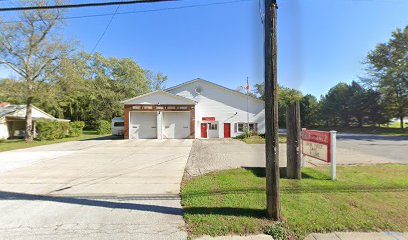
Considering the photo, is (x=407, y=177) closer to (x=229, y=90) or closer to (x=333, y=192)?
(x=333, y=192)

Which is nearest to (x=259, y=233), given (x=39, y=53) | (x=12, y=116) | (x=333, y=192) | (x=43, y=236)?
(x=333, y=192)

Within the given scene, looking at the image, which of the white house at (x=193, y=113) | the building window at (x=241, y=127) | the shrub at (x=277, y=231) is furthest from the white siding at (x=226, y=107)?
the shrub at (x=277, y=231)

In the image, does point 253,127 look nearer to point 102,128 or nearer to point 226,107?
point 226,107

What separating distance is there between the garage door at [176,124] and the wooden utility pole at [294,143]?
1844 cm

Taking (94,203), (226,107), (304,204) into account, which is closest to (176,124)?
(226,107)

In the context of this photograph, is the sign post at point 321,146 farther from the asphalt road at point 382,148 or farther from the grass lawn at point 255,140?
the grass lawn at point 255,140

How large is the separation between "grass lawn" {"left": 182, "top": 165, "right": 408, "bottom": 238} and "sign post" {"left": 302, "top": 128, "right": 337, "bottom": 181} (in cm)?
58

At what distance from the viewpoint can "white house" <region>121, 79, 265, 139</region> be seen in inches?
953

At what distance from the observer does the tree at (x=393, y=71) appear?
1299 inches

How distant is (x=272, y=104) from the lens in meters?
3.86

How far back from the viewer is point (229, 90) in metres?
25.7

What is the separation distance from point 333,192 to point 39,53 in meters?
28.4

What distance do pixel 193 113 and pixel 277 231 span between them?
21.2m

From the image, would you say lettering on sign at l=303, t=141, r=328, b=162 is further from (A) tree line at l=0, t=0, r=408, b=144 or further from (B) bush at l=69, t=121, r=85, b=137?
(B) bush at l=69, t=121, r=85, b=137
